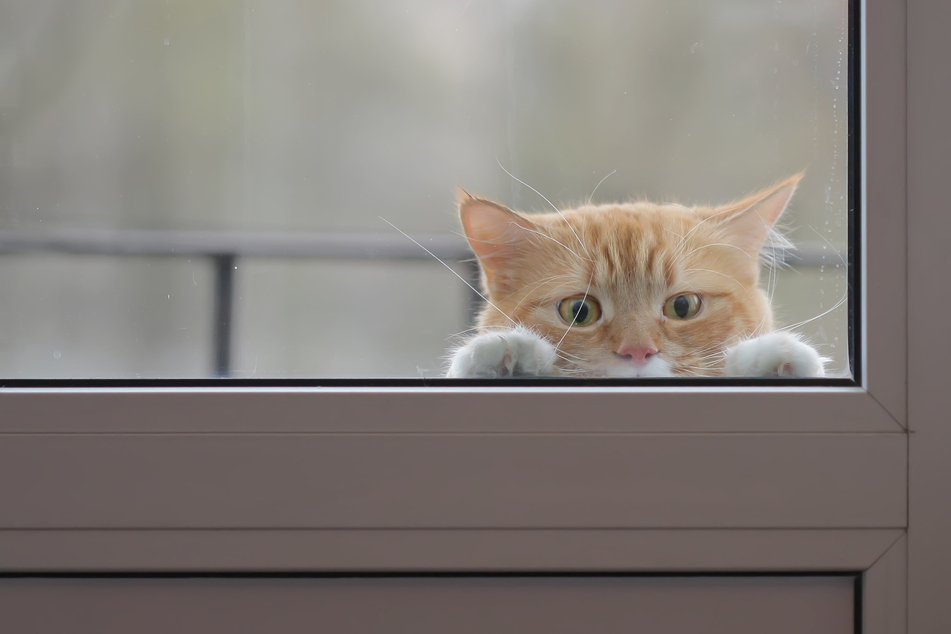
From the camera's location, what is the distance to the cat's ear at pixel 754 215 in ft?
2.73

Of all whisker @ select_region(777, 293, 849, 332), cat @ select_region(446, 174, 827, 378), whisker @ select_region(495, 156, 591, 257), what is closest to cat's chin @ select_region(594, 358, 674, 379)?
cat @ select_region(446, 174, 827, 378)

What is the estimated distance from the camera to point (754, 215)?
92 cm

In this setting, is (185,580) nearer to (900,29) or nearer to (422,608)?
(422,608)

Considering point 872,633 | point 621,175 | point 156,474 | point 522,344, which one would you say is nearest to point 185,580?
point 156,474

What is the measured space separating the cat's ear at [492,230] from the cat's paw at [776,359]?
1.25 feet

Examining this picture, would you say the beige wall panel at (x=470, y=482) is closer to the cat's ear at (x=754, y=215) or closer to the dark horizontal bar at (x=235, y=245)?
the dark horizontal bar at (x=235, y=245)

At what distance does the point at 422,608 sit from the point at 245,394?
24 cm

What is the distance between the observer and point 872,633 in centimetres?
52

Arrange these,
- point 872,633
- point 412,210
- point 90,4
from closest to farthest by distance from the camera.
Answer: point 872,633, point 90,4, point 412,210

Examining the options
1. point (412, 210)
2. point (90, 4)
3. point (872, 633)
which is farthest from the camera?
point (412, 210)

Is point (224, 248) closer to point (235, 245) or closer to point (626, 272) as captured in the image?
point (235, 245)

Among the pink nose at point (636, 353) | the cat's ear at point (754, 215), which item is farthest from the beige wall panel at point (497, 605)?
the cat's ear at point (754, 215)

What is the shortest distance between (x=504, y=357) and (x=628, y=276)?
1.22ft

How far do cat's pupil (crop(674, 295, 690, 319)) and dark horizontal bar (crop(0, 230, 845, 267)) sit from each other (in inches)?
7.6
